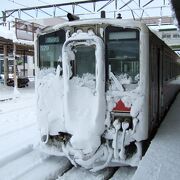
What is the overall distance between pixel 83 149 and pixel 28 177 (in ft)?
3.45

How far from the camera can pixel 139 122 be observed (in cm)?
568

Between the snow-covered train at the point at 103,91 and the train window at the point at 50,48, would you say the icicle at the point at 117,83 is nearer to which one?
the snow-covered train at the point at 103,91

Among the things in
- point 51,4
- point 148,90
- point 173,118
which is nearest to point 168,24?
point 51,4

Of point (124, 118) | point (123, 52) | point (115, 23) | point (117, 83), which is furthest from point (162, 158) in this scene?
point (115, 23)

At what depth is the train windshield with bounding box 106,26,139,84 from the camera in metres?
5.72

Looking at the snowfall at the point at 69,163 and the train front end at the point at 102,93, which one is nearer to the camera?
the snowfall at the point at 69,163

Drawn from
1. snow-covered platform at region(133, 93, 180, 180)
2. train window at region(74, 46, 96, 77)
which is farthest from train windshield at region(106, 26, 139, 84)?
snow-covered platform at region(133, 93, 180, 180)

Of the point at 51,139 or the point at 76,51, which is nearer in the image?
the point at 76,51

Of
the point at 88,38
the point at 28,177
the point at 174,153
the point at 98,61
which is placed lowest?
the point at 28,177

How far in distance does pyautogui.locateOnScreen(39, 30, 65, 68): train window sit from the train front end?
12cm

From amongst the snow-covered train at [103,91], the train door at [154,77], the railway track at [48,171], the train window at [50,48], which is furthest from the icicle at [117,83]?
the railway track at [48,171]

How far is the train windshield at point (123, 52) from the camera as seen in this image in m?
5.72

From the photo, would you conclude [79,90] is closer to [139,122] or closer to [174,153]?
[139,122]

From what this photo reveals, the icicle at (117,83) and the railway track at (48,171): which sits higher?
the icicle at (117,83)
